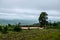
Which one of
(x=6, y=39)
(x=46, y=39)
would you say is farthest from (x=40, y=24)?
(x=46, y=39)

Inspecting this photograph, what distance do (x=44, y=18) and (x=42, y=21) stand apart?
101 centimetres

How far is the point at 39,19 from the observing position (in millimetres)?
52469

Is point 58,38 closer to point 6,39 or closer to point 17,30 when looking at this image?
point 6,39

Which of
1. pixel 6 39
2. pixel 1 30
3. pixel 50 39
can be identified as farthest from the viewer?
pixel 1 30

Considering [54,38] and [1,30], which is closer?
[54,38]

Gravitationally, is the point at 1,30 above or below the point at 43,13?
below

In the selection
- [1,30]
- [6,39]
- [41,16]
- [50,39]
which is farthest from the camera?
[41,16]

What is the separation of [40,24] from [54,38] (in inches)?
1430

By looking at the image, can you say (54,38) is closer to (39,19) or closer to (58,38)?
(58,38)

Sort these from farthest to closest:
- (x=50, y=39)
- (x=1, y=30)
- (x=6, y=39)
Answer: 1. (x=1, y=30)
2. (x=6, y=39)
3. (x=50, y=39)

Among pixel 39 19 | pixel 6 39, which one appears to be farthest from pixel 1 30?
pixel 39 19

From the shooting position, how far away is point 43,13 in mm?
53031

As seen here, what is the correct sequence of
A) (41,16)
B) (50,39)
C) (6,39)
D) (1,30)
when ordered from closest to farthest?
(50,39) → (6,39) → (1,30) → (41,16)

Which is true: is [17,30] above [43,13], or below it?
below
